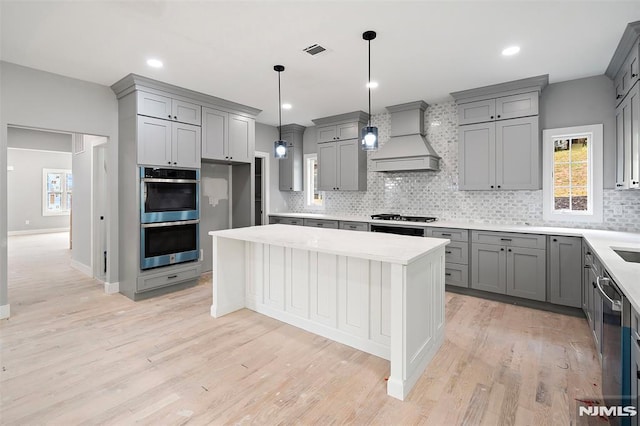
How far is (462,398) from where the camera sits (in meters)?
2.06

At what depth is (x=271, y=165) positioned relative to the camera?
6.43m

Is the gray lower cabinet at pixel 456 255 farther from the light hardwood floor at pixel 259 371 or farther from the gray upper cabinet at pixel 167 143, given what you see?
Result: the gray upper cabinet at pixel 167 143

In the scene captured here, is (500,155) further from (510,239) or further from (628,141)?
(628,141)

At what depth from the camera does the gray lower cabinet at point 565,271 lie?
11.0 feet

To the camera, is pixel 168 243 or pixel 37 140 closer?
pixel 168 243

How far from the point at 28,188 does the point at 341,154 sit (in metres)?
10.1

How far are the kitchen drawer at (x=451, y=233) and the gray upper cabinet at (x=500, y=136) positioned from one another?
69 centimetres

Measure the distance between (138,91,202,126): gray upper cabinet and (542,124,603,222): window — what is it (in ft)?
15.2

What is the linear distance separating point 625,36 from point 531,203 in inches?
78.3

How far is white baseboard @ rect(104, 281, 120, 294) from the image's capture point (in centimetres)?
418

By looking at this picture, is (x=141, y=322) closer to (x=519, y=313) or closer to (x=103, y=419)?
(x=103, y=419)

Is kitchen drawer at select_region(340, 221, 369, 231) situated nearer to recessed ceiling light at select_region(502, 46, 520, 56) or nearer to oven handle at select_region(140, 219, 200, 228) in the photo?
oven handle at select_region(140, 219, 200, 228)

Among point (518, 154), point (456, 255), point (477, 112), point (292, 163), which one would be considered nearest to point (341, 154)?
point (292, 163)

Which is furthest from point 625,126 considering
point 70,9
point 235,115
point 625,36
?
point 70,9
